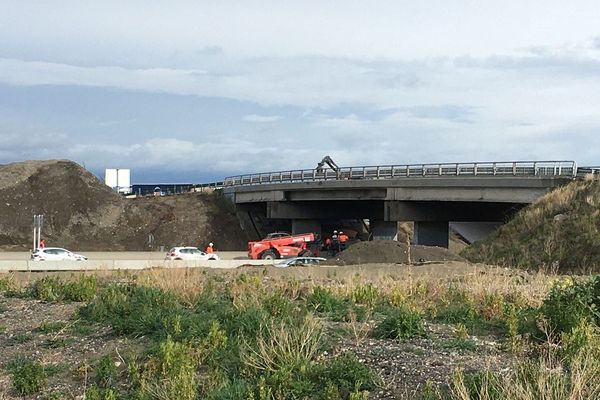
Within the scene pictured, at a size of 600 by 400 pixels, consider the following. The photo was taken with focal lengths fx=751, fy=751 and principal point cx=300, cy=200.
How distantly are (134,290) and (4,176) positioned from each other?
6489 cm

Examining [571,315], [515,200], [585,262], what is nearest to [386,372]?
[571,315]

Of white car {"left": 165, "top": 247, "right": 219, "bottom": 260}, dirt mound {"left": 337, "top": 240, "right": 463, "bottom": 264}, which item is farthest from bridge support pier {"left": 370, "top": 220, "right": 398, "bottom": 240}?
dirt mound {"left": 337, "top": 240, "right": 463, "bottom": 264}

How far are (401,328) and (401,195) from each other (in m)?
44.6

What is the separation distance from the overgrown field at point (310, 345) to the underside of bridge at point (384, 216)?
37.4 m

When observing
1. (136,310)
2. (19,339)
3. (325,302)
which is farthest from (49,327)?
(325,302)

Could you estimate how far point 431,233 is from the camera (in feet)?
185

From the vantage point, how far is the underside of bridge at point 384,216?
55594 mm

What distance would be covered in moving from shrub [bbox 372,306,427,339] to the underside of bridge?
38897mm

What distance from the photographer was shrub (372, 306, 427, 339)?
1045 cm

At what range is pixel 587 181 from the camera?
4031cm

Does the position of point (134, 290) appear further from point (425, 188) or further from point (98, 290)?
point (425, 188)

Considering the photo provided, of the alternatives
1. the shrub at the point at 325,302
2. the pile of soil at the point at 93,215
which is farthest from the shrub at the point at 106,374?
the pile of soil at the point at 93,215

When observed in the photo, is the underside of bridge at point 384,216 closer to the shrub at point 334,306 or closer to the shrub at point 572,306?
the shrub at point 334,306

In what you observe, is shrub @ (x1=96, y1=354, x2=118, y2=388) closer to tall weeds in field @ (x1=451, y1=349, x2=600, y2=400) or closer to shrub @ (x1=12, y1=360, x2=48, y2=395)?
shrub @ (x1=12, y1=360, x2=48, y2=395)
